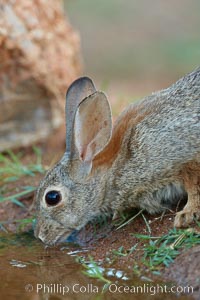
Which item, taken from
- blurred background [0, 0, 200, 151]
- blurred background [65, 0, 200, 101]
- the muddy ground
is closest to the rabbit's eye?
the muddy ground

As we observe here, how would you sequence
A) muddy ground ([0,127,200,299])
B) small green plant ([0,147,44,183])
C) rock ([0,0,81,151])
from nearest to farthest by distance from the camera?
muddy ground ([0,127,200,299]) < small green plant ([0,147,44,183]) < rock ([0,0,81,151])

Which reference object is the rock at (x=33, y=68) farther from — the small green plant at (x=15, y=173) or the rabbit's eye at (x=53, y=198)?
the rabbit's eye at (x=53, y=198)

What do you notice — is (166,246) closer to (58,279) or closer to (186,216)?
(186,216)

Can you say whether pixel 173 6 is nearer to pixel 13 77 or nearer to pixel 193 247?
pixel 13 77

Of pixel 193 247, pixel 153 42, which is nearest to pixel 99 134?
pixel 193 247

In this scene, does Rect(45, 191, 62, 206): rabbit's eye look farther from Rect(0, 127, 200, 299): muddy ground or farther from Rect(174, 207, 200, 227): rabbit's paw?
Rect(174, 207, 200, 227): rabbit's paw

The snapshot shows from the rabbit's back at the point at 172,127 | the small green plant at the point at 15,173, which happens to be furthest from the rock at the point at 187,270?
the small green plant at the point at 15,173

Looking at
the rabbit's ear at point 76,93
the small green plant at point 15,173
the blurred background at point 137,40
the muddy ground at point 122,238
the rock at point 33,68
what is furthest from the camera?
the blurred background at point 137,40
